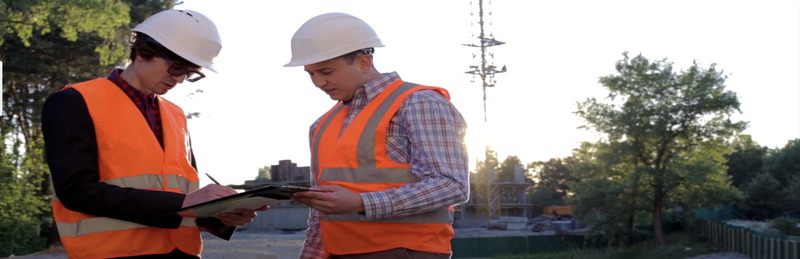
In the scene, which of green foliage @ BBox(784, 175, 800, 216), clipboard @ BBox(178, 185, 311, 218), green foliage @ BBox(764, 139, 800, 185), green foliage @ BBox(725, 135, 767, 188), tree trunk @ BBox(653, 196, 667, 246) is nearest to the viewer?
clipboard @ BBox(178, 185, 311, 218)

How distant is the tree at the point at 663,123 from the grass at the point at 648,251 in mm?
1845

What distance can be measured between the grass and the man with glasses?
4764 centimetres

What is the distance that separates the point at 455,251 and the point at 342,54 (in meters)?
51.4

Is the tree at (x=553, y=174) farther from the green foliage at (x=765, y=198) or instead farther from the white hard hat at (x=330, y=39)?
the white hard hat at (x=330, y=39)

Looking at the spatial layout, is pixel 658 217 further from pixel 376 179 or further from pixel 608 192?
pixel 376 179

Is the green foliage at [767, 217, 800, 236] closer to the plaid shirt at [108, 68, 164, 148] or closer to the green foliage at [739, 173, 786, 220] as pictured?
the green foliage at [739, 173, 786, 220]

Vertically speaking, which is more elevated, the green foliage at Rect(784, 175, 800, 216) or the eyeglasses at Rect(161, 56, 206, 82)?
the eyeglasses at Rect(161, 56, 206, 82)

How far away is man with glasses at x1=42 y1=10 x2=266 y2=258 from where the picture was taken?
12.0 ft

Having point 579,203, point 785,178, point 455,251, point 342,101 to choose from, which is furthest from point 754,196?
point 342,101

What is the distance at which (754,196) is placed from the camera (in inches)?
2790

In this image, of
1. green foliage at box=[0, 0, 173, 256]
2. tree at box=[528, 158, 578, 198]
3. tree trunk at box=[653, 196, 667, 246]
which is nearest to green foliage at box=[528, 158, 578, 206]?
tree at box=[528, 158, 578, 198]

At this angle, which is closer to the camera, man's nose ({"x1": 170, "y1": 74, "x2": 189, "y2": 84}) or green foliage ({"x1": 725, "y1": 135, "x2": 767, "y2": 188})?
man's nose ({"x1": 170, "y1": 74, "x2": 189, "y2": 84})

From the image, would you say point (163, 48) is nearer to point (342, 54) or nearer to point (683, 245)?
point (342, 54)

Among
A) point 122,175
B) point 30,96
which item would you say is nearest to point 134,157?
point 122,175
